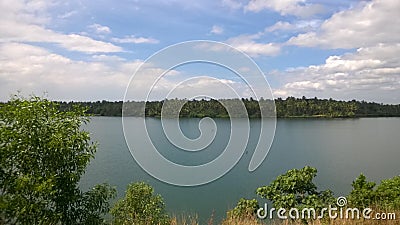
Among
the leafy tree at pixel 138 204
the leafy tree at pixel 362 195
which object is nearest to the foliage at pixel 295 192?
the leafy tree at pixel 362 195

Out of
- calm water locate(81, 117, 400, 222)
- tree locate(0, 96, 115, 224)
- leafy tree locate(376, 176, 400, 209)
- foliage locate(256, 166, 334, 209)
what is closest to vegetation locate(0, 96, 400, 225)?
tree locate(0, 96, 115, 224)

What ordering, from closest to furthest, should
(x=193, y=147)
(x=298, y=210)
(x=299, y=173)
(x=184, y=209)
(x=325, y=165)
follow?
(x=298, y=210), (x=299, y=173), (x=193, y=147), (x=184, y=209), (x=325, y=165)

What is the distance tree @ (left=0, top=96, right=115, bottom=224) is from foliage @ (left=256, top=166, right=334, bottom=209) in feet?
13.8

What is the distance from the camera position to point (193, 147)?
9195mm

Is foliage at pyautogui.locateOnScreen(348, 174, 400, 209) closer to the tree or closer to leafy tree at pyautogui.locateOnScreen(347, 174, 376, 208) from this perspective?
leafy tree at pyautogui.locateOnScreen(347, 174, 376, 208)

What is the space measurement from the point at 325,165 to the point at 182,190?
38.2 feet

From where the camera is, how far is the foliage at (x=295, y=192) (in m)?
7.55

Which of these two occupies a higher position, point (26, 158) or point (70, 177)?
point (26, 158)

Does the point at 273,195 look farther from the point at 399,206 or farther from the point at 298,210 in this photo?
the point at 399,206

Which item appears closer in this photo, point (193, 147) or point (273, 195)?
point (273, 195)

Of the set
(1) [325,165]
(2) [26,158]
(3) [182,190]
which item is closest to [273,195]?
(2) [26,158]

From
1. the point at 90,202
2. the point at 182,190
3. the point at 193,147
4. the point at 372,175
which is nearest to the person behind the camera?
the point at 90,202

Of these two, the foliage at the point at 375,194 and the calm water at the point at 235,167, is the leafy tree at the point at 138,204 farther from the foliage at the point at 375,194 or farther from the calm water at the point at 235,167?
the foliage at the point at 375,194

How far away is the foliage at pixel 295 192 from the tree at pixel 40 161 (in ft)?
13.8
